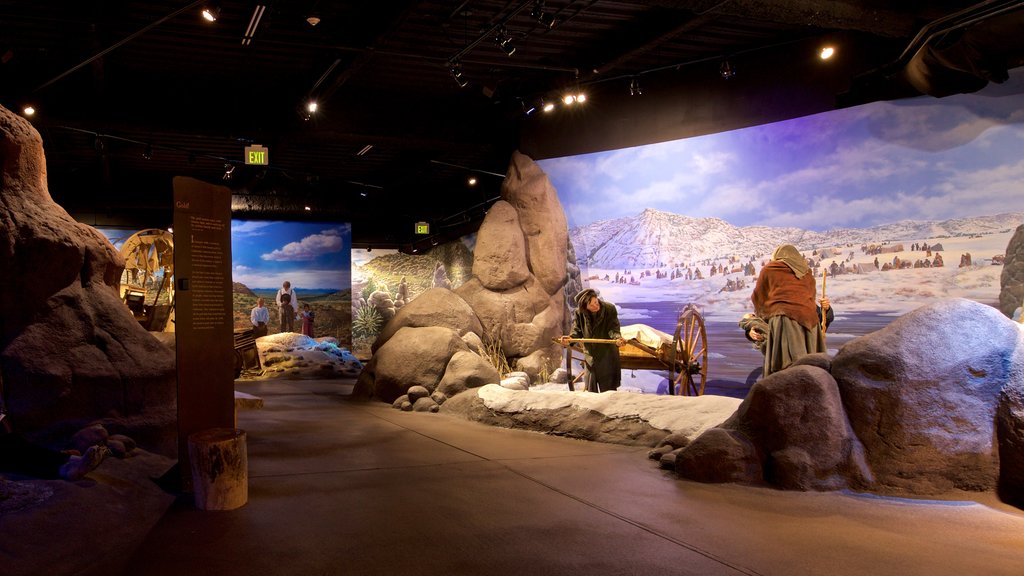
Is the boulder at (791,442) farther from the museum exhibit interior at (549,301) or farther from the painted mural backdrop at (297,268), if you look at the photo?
the painted mural backdrop at (297,268)

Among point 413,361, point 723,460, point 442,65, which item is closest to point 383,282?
point 413,361

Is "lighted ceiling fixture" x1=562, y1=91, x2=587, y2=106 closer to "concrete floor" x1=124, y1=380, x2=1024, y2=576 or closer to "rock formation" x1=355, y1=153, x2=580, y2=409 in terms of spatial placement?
"rock formation" x1=355, y1=153, x2=580, y2=409

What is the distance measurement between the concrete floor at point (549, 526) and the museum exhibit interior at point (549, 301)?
0.10 feet

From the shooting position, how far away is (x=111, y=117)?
35.6ft

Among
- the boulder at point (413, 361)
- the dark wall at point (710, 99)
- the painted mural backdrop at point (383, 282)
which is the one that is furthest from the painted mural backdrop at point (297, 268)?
the boulder at point (413, 361)

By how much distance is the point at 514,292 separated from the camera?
1322 centimetres

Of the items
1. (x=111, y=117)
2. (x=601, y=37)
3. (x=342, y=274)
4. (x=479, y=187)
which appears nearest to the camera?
(x=601, y=37)

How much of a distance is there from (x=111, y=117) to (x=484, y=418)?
25.4 ft

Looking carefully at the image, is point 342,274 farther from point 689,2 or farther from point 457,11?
point 689,2

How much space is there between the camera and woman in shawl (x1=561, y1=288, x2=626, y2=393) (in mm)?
8867

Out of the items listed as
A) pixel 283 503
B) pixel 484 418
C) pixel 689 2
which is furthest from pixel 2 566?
pixel 689 2

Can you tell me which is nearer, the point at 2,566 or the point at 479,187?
the point at 2,566

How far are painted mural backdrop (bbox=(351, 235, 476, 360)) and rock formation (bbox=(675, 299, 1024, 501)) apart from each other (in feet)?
55.6

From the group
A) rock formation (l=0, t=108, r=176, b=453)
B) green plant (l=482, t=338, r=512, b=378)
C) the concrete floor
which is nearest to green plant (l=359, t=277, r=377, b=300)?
green plant (l=482, t=338, r=512, b=378)
